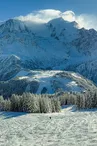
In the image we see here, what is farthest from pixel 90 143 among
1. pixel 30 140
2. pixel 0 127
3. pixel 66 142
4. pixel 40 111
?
pixel 40 111

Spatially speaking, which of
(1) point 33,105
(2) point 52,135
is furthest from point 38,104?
(2) point 52,135

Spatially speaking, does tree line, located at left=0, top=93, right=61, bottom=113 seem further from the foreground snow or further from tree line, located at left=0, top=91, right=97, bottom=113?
the foreground snow

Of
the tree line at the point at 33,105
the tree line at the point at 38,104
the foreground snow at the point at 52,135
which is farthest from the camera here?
the tree line at the point at 38,104

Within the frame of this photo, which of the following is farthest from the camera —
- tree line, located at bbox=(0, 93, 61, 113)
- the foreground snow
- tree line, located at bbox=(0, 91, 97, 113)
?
tree line, located at bbox=(0, 91, 97, 113)

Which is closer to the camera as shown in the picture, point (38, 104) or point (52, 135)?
point (52, 135)

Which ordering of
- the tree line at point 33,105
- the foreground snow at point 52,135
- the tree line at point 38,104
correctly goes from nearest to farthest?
the foreground snow at point 52,135 → the tree line at point 33,105 → the tree line at point 38,104

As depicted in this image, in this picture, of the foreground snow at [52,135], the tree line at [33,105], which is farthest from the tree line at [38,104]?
the foreground snow at [52,135]

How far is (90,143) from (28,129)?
23.0 metres

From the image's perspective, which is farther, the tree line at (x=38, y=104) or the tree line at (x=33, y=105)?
the tree line at (x=38, y=104)

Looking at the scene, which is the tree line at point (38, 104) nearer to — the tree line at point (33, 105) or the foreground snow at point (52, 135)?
the tree line at point (33, 105)

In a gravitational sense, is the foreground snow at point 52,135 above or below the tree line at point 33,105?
below

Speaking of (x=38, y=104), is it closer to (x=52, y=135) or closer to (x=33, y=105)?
(x=33, y=105)

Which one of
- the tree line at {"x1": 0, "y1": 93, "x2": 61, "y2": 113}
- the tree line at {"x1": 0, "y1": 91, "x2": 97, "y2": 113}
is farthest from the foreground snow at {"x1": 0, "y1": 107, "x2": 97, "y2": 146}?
the tree line at {"x1": 0, "y1": 91, "x2": 97, "y2": 113}

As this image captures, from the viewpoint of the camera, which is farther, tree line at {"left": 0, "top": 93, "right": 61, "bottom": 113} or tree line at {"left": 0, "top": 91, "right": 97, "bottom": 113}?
tree line at {"left": 0, "top": 91, "right": 97, "bottom": 113}
